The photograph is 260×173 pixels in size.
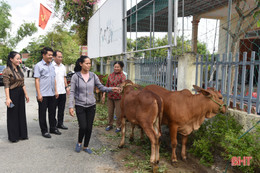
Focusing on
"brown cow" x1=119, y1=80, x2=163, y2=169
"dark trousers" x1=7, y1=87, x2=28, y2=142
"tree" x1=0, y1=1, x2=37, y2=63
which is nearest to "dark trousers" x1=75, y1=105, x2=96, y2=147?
"brown cow" x1=119, y1=80, x2=163, y2=169

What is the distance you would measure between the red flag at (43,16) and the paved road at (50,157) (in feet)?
36.3

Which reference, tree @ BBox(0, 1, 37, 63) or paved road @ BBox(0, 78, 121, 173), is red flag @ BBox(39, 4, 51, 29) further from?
tree @ BBox(0, 1, 37, 63)

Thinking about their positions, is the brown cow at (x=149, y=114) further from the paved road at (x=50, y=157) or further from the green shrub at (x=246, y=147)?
the green shrub at (x=246, y=147)

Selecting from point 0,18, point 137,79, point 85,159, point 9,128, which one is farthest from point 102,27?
point 0,18

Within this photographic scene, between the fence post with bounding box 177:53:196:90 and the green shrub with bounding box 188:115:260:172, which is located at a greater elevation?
the fence post with bounding box 177:53:196:90

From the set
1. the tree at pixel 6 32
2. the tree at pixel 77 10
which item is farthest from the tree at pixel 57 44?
the tree at pixel 6 32

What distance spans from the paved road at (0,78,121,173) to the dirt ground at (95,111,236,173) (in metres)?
0.18

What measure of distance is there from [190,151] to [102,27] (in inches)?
329

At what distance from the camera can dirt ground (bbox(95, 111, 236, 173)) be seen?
3586 mm

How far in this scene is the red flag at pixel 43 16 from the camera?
1457 centimetres

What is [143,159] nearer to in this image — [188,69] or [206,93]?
[206,93]

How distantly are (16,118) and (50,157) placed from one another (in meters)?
1.43

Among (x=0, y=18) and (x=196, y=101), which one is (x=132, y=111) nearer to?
(x=196, y=101)

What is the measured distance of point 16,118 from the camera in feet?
15.8
